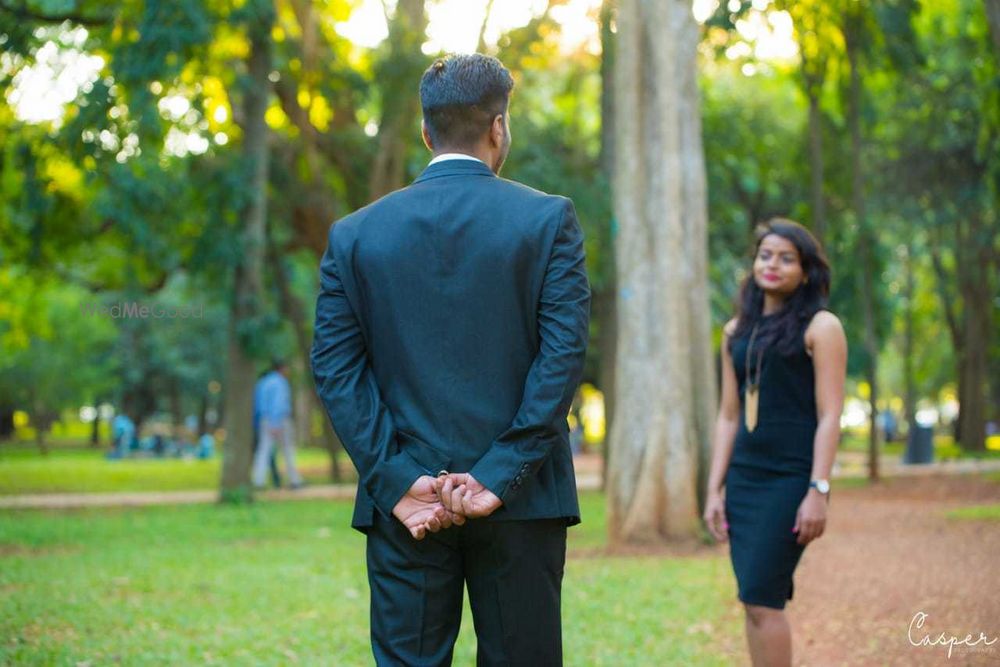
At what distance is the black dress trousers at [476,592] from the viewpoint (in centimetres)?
332

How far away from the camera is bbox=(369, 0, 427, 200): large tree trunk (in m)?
19.6

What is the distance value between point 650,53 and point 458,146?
981 cm

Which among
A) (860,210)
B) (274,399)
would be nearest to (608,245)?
(860,210)

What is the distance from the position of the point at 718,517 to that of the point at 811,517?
0.46 meters

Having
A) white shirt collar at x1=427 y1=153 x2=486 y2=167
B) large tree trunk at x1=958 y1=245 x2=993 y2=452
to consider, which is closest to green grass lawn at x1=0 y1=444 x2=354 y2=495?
large tree trunk at x1=958 y1=245 x2=993 y2=452

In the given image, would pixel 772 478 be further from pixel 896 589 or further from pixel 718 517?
pixel 896 589

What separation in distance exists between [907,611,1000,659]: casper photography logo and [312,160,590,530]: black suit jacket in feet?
15.3

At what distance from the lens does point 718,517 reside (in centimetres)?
548

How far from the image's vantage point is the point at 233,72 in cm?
1964

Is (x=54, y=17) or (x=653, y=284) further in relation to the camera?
(x=54, y=17)

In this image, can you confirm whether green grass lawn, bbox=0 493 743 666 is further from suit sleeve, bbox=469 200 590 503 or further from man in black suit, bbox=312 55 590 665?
suit sleeve, bbox=469 200 590 503

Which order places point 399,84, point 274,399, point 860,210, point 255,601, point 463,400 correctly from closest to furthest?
point 463,400 → point 255,601 → point 399,84 → point 860,210 → point 274,399

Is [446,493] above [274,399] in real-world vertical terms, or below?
below

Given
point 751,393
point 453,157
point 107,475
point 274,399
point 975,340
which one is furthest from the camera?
point 975,340
